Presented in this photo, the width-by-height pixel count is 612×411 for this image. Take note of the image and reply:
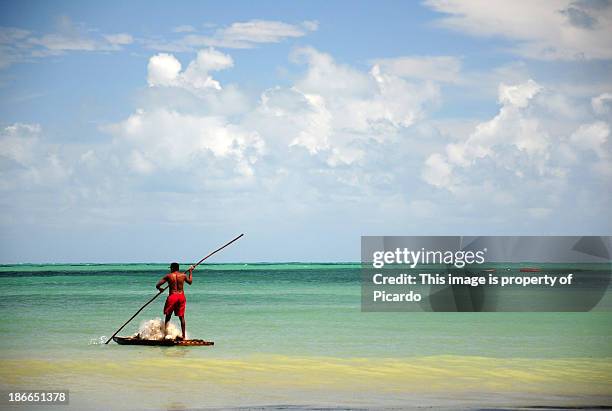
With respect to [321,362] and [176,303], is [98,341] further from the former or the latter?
[321,362]

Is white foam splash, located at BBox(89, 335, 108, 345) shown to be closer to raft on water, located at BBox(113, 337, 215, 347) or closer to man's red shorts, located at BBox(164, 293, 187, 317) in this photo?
raft on water, located at BBox(113, 337, 215, 347)

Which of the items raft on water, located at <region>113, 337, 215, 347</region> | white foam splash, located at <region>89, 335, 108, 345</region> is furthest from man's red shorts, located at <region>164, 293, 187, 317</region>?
white foam splash, located at <region>89, 335, 108, 345</region>

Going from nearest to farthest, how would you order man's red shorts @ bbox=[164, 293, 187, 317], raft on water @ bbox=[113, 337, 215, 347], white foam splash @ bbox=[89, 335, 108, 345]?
1. man's red shorts @ bbox=[164, 293, 187, 317]
2. raft on water @ bbox=[113, 337, 215, 347]
3. white foam splash @ bbox=[89, 335, 108, 345]

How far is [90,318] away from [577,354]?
46.5 ft

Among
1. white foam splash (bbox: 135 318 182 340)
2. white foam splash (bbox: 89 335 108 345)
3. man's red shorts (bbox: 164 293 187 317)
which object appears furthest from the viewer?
white foam splash (bbox: 89 335 108 345)

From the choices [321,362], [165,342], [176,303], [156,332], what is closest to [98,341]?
[156,332]

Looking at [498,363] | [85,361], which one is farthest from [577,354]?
[85,361]

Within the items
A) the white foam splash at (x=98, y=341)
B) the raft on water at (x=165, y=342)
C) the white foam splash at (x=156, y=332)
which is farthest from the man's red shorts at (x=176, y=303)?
the white foam splash at (x=98, y=341)

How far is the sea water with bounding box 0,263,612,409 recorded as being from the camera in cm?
1212

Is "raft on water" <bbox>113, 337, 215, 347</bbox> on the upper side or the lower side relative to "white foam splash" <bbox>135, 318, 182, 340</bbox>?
lower

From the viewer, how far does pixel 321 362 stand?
1578 cm

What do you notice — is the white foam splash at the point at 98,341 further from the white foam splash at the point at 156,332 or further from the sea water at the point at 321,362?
the white foam splash at the point at 156,332

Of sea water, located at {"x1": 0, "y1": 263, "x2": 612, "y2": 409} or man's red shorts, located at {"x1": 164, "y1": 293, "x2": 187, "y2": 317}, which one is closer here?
sea water, located at {"x1": 0, "y1": 263, "x2": 612, "y2": 409}

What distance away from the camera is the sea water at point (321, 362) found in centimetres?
1212
